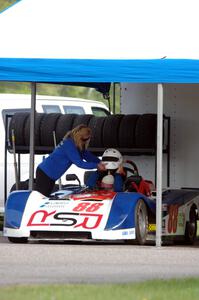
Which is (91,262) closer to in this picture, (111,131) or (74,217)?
(74,217)

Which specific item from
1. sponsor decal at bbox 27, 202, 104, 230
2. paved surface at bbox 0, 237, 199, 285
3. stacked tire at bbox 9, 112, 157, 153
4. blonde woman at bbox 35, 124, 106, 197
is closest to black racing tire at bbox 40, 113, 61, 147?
stacked tire at bbox 9, 112, 157, 153

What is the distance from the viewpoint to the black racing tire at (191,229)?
756 inches

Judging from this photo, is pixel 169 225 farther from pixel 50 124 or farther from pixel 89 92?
pixel 89 92

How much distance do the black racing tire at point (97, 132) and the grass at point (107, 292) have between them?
30.4 feet

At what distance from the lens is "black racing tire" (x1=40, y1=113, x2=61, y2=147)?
22.2m

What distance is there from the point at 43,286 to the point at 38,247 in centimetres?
506

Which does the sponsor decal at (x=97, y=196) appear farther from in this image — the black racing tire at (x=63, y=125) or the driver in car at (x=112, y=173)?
the black racing tire at (x=63, y=125)

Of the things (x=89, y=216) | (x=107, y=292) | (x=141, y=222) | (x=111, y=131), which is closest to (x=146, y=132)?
(x=111, y=131)

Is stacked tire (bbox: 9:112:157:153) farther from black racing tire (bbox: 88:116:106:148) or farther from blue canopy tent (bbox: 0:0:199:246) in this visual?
blue canopy tent (bbox: 0:0:199:246)

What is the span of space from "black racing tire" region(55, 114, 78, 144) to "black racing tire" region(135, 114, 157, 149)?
1.52 metres

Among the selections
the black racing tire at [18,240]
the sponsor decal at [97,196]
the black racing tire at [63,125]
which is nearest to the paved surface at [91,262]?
the black racing tire at [18,240]

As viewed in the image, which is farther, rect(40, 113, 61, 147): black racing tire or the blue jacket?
rect(40, 113, 61, 147): black racing tire
